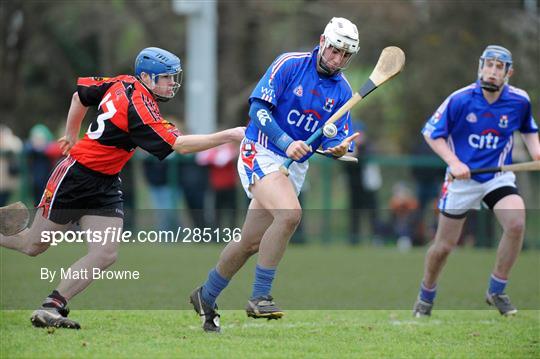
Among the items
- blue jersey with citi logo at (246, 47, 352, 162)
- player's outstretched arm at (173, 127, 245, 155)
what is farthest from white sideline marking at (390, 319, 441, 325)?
player's outstretched arm at (173, 127, 245, 155)

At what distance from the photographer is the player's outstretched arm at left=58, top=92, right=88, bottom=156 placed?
7895mm

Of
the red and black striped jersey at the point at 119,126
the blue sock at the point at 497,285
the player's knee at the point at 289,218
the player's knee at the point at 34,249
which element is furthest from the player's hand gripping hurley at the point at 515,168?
the player's knee at the point at 34,249

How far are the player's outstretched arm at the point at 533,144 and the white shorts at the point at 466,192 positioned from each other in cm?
26

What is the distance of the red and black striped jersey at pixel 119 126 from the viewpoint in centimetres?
735

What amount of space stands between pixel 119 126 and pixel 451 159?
2887 millimetres

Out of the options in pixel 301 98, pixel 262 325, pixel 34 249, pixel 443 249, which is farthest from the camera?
pixel 443 249

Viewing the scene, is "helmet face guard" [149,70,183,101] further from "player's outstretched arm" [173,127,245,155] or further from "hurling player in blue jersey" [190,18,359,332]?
"hurling player in blue jersey" [190,18,359,332]

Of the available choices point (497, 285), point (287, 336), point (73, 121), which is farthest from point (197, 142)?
point (497, 285)

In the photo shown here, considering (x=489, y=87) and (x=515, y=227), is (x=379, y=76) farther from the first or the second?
(x=515, y=227)

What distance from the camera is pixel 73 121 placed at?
7.99m

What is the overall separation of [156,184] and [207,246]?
229 cm

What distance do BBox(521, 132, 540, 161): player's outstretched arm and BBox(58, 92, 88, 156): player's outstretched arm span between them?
3.65m

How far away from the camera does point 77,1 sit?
75.7ft

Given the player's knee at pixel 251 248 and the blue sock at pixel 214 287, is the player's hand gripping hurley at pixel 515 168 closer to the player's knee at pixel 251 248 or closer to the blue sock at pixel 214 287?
the player's knee at pixel 251 248
